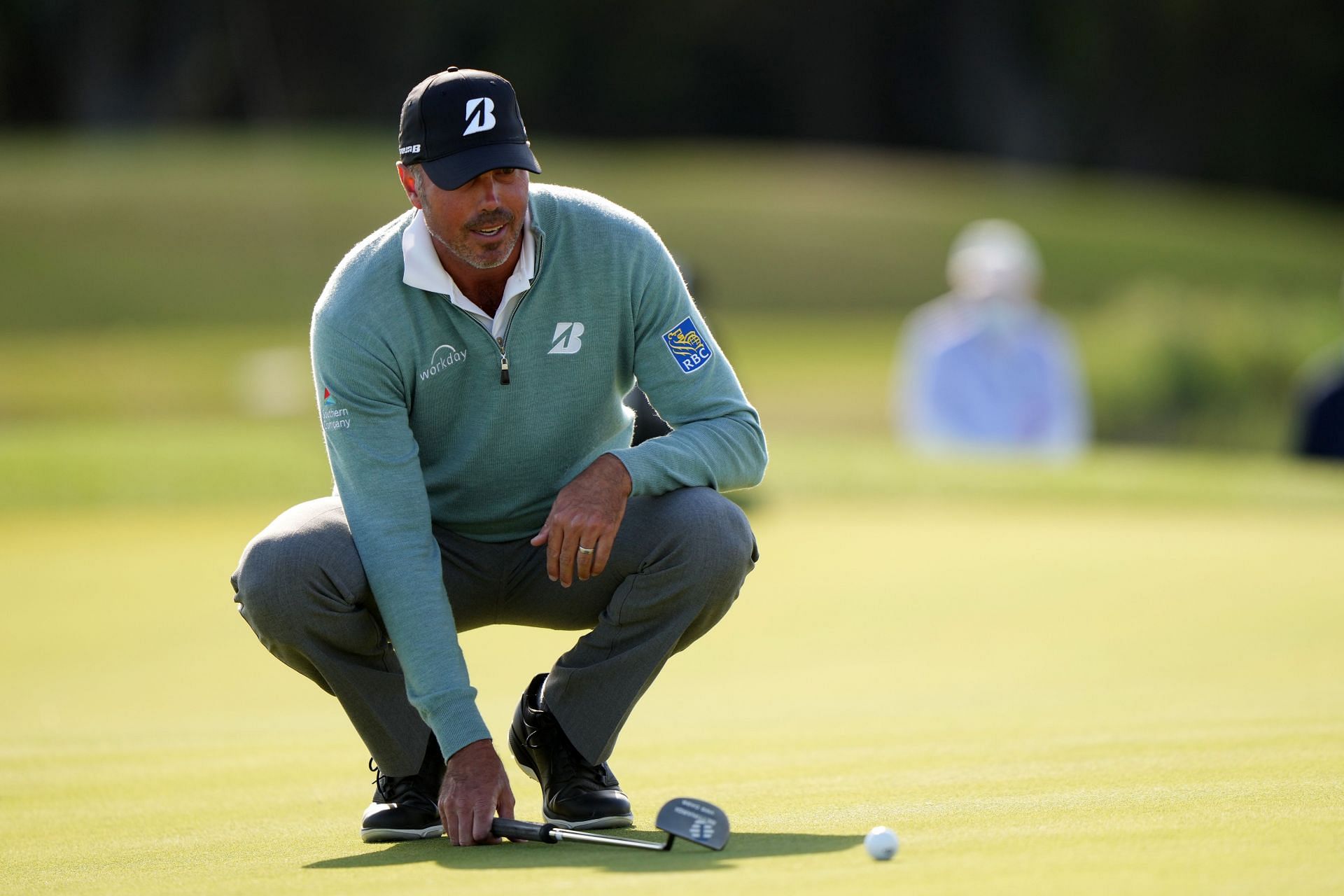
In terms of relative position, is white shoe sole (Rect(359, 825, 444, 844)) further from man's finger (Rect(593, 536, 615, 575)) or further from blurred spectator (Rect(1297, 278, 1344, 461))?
blurred spectator (Rect(1297, 278, 1344, 461))

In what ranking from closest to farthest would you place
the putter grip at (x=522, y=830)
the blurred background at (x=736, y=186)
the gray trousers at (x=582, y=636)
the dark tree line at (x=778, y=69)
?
the putter grip at (x=522, y=830)
the gray trousers at (x=582, y=636)
the blurred background at (x=736, y=186)
the dark tree line at (x=778, y=69)

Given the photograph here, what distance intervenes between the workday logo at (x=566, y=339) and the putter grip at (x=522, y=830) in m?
0.91

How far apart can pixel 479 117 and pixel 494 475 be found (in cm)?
70

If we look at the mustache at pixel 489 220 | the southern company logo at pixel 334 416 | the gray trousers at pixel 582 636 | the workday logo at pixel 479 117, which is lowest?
the gray trousers at pixel 582 636

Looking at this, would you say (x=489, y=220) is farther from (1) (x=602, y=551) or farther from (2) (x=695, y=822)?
(2) (x=695, y=822)

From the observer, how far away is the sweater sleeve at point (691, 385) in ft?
11.9

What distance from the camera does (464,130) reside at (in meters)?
3.45

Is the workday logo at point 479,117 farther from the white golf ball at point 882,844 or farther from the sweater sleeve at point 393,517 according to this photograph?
the white golf ball at point 882,844

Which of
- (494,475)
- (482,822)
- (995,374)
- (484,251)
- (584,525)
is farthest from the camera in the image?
(995,374)

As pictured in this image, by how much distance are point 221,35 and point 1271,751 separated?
31.9 m

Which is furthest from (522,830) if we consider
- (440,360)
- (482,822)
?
(440,360)

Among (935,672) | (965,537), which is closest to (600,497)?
(935,672)

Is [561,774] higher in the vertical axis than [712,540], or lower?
lower

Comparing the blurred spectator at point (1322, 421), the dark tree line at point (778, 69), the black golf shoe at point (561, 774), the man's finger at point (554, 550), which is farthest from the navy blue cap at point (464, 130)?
the dark tree line at point (778, 69)
